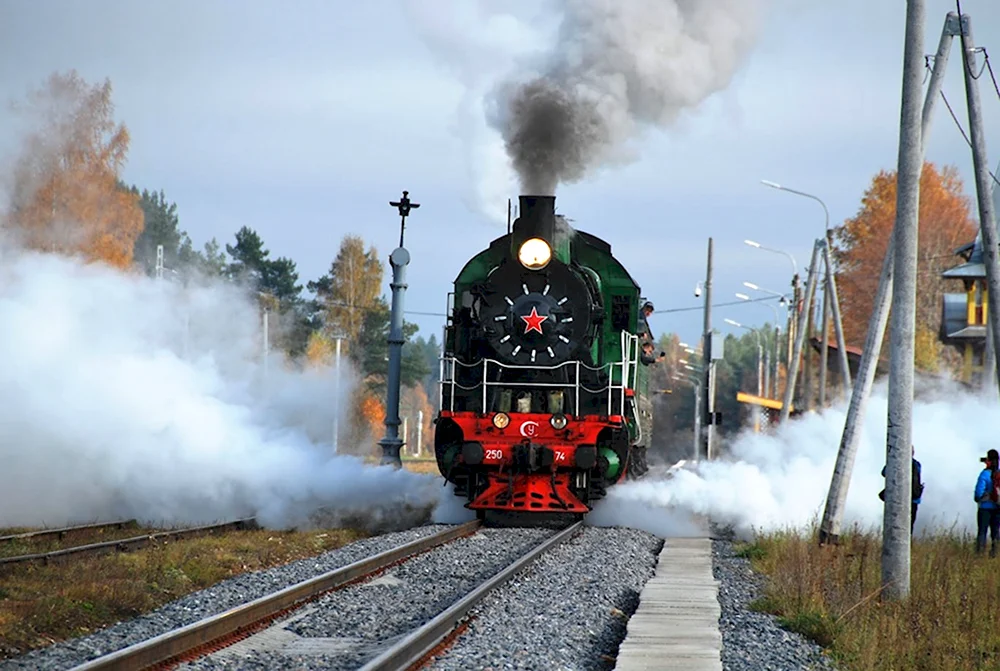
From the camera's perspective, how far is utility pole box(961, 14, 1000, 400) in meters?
18.2

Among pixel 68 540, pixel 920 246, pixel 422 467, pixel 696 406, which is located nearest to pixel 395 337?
pixel 68 540

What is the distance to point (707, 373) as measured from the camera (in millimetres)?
41062

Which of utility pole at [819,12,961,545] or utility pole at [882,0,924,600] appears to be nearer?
utility pole at [882,0,924,600]

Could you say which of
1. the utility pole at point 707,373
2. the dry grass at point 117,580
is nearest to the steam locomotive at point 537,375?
the dry grass at point 117,580

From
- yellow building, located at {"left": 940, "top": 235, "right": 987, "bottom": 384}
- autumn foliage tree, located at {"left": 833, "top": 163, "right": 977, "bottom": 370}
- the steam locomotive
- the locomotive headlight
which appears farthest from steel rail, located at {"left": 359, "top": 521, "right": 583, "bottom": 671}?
autumn foliage tree, located at {"left": 833, "top": 163, "right": 977, "bottom": 370}

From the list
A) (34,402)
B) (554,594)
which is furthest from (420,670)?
(34,402)

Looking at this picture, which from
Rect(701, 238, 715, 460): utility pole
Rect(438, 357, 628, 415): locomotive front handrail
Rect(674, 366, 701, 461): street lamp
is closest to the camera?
Rect(438, 357, 628, 415): locomotive front handrail

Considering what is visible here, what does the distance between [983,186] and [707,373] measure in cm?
2266

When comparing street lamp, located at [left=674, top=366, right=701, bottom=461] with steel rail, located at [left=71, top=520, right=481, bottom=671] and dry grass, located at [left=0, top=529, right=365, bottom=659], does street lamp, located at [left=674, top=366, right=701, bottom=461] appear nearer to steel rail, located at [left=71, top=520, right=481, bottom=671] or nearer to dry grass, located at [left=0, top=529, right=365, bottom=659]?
dry grass, located at [left=0, top=529, right=365, bottom=659]

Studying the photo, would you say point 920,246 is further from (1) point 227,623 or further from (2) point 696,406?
(1) point 227,623

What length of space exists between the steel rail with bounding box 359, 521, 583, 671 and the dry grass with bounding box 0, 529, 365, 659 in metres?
2.85

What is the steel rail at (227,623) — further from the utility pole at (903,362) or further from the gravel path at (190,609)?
the utility pole at (903,362)

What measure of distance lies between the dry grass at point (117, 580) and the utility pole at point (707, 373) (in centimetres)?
1902

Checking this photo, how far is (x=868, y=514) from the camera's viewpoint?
23844mm
